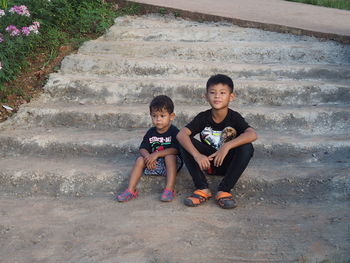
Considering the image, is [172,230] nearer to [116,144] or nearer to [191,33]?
[116,144]

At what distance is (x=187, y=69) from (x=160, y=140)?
177cm

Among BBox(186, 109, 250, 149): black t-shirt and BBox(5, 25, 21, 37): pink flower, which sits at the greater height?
BBox(5, 25, 21, 37): pink flower

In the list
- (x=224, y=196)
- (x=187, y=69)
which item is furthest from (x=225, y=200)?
(x=187, y=69)

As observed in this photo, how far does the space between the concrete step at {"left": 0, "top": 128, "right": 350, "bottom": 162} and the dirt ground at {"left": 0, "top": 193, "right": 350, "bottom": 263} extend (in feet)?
2.01

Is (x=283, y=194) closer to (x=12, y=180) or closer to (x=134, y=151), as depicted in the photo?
(x=134, y=151)

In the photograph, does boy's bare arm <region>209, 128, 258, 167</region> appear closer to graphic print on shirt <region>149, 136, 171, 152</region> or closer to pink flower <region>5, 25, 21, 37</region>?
graphic print on shirt <region>149, 136, 171, 152</region>

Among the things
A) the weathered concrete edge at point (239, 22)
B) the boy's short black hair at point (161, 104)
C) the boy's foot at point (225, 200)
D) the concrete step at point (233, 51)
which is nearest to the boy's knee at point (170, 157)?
the boy's short black hair at point (161, 104)

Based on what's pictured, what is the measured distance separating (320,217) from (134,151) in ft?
5.71

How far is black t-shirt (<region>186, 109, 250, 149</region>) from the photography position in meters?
4.14

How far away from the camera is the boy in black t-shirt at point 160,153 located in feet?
13.6

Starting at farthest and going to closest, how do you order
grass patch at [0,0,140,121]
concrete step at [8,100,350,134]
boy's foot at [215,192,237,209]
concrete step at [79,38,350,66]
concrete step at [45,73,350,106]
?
concrete step at [79,38,350,66], grass patch at [0,0,140,121], concrete step at [45,73,350,106], concrete step at [8,100,350,134], boy's foot at [215,192,237,209]

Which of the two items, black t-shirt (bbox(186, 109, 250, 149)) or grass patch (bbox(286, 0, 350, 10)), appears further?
grass patch (bbox(286, 0, 350, 10))

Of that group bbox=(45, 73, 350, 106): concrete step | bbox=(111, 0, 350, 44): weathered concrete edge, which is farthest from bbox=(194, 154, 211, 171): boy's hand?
bbox=(111, 0, 350, 44): weathered concrete edge

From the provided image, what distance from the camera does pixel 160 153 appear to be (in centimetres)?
423
